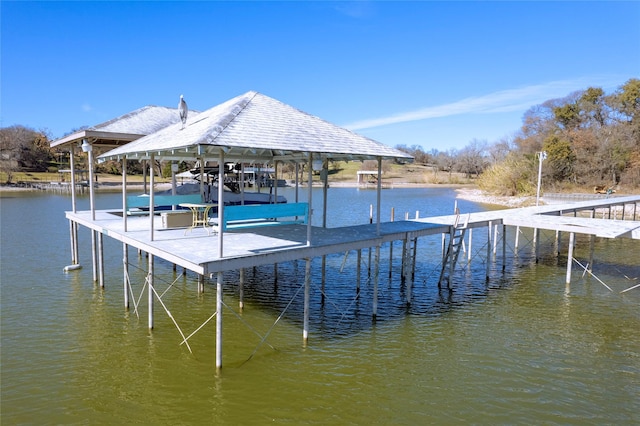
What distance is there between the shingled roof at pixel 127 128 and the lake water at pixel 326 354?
4974 mm

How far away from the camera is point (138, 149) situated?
10.3 metres

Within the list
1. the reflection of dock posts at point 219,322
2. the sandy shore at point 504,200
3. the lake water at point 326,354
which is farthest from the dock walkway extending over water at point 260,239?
the sandy shore at point 504,200

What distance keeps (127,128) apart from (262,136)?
8.30 m

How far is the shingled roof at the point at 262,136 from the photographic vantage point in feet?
28.3

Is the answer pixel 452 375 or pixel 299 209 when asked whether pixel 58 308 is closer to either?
pixel 299 209

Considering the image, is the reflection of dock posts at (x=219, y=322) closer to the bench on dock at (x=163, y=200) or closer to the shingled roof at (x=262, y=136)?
the shingled roof at (x=262, y=136)

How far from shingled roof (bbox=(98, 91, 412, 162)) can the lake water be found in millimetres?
4495

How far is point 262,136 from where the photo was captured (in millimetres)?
9297

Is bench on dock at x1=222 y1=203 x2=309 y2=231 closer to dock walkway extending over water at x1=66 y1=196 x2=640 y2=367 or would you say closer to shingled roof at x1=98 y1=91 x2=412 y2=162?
dock walkway extending over water at x1=66 y1=196 x2=640 y2=367

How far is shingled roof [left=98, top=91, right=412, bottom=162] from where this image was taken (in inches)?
340

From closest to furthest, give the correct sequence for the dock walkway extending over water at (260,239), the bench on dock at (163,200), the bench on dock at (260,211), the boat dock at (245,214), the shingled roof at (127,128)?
the dock walkway extending over water at (260,239)
the boat dock at (245,214)
the bench on dock at (260,211)
the shingled roof at (127,128)
the bench on dock at (163,200)

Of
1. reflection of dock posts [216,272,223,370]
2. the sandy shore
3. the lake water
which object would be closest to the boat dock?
reflection of dock posts [216,272,223,370]

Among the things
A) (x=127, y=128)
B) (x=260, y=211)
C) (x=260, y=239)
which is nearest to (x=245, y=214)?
(x=260, y=211)

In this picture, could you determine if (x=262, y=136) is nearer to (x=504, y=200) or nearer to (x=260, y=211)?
(x=260, y=211)
